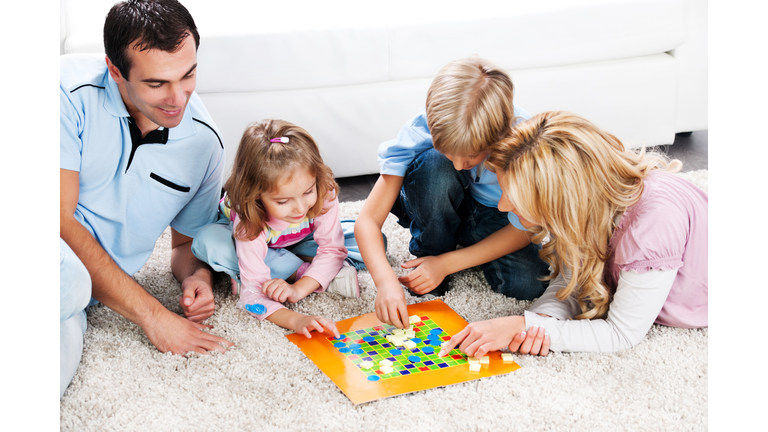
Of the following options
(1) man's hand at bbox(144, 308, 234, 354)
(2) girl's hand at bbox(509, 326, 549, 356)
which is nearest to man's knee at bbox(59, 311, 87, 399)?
(1) man's hand at bbox(144, 308, 234, 354)

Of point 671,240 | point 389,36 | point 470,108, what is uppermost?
point 389,36

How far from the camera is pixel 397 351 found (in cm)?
107

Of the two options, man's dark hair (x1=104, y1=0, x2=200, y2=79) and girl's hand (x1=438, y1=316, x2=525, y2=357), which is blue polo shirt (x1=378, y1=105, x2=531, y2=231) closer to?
girl's hand (x1=438, y1=316, x2=525, y2=357)

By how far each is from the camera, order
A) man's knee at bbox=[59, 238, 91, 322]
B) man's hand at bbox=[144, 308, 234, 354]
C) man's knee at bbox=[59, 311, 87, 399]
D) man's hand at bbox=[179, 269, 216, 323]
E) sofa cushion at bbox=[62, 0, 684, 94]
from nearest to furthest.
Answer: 1. man's knee at bbox=[59, 238, 91, 322]
2. man's knee at bbox=[59, 311, 87, 399]
3. man's hand at bbox=[144, 308, 234, 354]
4. man's hand at bbox=[179, 269, 216, 323]
5. sofa cushion at bbox=[62, 0, 684, 94]

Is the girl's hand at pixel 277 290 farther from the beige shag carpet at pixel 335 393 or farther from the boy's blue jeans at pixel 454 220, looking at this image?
the boy's blue jeans at pixel 454 220

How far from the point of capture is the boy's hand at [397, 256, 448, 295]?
1233mm

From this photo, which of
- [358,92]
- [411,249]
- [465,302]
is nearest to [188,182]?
[411,249]

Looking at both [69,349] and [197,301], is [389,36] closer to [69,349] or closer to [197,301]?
[197,301]

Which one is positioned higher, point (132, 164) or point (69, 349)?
point (132, 164)

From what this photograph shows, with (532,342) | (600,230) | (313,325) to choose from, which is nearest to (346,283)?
(313,325)

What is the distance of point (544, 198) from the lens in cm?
97

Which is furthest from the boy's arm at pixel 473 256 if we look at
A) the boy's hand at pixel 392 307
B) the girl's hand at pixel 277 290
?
the girl's hand at pixel 277 290

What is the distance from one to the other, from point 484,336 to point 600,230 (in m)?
0.26

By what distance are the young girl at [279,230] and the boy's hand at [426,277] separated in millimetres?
118
